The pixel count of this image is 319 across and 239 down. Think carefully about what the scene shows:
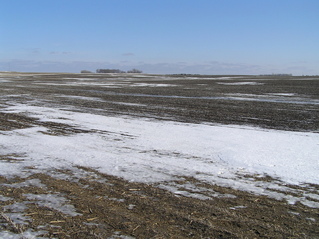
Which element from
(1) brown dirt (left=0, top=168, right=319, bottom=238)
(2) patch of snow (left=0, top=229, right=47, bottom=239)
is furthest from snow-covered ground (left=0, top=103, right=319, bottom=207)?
(2) patch of snow (left=0, top=229, right=47, bottom=239)

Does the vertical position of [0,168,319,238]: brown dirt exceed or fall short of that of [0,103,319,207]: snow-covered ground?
it falls short

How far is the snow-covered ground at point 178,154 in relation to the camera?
6.15 m

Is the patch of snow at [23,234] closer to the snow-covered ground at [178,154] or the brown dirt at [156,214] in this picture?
the brown dirt at [156,214]

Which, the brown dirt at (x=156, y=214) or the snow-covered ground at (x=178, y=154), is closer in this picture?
the brown dirt at (x=156, y=214)

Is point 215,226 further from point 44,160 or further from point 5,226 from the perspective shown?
point 44,160

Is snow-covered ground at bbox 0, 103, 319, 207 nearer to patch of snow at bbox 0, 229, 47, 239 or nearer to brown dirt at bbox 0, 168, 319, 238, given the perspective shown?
brown dirt at bbox 0, 168, 319, 238

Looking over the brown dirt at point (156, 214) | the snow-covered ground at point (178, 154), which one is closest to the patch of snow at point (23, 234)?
the brown dirt at point (156, 214)

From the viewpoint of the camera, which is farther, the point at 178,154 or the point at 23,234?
the point at 178,154

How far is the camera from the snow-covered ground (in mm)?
6148

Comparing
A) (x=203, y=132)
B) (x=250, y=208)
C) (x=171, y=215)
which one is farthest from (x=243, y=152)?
(x=171, y=215)

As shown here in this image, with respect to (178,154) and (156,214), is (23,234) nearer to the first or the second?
(156,214)

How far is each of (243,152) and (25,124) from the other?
324 inches

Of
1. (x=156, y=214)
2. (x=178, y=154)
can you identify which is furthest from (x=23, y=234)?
(x=178, y=154)

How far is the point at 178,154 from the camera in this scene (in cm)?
796
